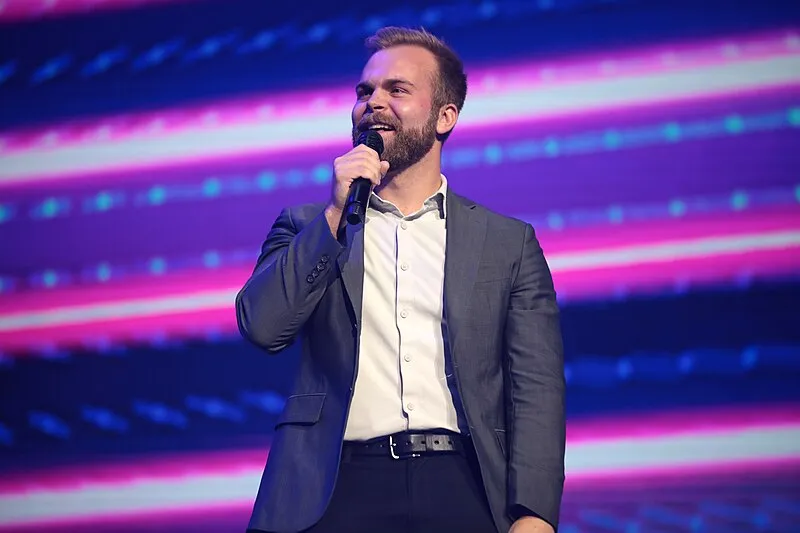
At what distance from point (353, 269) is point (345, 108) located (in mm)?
923

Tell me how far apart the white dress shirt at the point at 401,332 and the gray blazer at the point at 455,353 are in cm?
5

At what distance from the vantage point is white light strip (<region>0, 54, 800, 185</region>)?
8.96 ft

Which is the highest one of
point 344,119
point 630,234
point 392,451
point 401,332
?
point 344,119

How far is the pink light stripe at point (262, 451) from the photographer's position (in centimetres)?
259

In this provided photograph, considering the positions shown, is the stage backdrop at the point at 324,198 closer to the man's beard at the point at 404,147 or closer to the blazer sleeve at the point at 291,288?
the man's beard at the point at 404,147

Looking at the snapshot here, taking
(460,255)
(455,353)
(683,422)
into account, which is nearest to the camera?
(455,353)

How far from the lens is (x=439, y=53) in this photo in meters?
2.34

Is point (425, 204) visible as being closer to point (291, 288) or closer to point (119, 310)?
point (291, 288)

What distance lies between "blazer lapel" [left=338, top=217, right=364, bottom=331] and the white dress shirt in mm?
43

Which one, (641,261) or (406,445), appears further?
(641,261)

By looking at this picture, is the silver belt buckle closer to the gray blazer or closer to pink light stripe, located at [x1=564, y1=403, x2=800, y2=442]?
the gray blazer

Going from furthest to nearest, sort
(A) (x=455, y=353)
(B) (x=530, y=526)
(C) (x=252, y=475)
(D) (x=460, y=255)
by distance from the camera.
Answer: (C) (x=252, y=475), (D) (x=460, y=255), (A) (x=455, y=353), (B) (x=530, y=526)

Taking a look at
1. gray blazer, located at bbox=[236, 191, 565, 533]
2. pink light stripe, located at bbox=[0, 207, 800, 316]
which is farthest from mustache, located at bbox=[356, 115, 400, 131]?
pink light stripe, located at bbox=[0, 207, 800, 316]

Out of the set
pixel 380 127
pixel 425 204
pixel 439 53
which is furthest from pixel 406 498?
pixel 439 53
